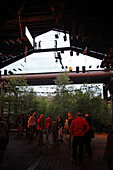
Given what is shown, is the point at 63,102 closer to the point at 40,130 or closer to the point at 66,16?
the point at 40,130

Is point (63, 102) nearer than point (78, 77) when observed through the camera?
Yes

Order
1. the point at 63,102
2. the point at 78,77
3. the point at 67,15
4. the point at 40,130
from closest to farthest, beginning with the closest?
the point at 40,130 < the point at 67,15 < the point at 63,102 < the point at 78,77

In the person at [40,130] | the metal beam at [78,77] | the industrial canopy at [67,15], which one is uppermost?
the industrial canopy at [67,15]

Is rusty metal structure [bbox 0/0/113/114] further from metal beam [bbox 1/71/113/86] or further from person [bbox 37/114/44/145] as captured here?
metal beam [bbox 1/71/113/86]

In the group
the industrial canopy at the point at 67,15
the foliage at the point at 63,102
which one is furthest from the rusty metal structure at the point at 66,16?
the foliage at the point at 63,102

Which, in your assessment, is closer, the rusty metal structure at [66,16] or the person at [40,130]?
the rusty metal structure at [66,16]

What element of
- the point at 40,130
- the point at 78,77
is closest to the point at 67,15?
the point at 40,130

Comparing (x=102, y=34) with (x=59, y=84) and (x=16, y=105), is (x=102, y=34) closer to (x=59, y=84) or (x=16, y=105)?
(x=59, y=84)

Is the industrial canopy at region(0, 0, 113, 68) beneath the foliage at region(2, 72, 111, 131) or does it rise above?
A: above

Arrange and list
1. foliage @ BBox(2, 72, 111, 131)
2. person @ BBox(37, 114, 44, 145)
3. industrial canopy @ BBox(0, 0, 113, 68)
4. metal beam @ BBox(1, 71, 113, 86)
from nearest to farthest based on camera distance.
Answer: industrial canopy @ BBox(0, 0, 113, 68) < person @ BBox(37, 114, 44, 145) < foliage @ BBox(2, 72, 111, 131) < metal beam @ BBox(1, 71, 113, 86)

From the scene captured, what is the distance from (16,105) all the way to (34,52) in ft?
25.1

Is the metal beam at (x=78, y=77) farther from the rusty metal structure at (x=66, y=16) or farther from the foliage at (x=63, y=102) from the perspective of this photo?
the rusty metal structure at (x=66, y=16)

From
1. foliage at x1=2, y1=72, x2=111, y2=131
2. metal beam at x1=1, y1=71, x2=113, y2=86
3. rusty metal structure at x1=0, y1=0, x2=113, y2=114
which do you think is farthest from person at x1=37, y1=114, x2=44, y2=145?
metal beam at x1=1, y1=71, x2=113, y2=86

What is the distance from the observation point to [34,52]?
71.5ft
